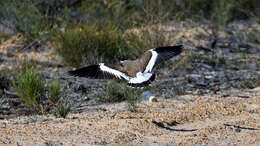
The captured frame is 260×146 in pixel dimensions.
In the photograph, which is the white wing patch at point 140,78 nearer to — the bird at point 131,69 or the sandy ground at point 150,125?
the bird at point 131,69

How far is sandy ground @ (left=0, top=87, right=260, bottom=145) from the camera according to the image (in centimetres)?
389

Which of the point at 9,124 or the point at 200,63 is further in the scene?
the point at 200,63

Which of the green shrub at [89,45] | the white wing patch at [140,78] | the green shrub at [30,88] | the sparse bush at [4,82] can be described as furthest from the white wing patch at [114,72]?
the green shrub at [89,45]

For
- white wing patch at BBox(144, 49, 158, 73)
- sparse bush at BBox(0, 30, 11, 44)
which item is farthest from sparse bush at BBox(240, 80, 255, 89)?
sparse bush at BBox(0, 30, 11, 44)

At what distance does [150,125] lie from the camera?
4.28m

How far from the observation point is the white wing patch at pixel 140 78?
4.89 metres

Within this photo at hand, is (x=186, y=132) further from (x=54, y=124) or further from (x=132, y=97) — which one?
(x=54, y=124)

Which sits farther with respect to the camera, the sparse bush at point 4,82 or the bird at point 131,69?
the sparse bush at point 4,82

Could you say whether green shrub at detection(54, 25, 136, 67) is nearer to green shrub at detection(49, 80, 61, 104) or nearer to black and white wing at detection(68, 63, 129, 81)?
black and white wing at detection(68, 63, 129, 81)

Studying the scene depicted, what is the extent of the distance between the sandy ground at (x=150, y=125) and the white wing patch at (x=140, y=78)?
0.33 metres

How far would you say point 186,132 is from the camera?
416 centimetres

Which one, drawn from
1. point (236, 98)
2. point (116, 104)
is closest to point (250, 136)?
point (236, 98)

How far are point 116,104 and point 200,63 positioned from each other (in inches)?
92.3

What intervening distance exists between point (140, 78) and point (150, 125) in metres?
0.81
